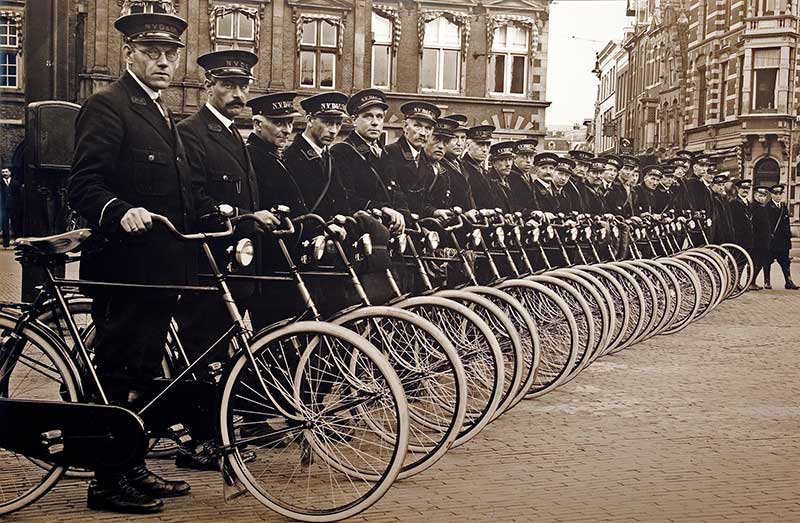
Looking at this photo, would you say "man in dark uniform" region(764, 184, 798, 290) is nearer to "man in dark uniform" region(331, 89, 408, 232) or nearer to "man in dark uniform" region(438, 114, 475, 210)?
"man in dark uniform" region(438, 114, 475, 210)

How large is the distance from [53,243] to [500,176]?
5.90 metres

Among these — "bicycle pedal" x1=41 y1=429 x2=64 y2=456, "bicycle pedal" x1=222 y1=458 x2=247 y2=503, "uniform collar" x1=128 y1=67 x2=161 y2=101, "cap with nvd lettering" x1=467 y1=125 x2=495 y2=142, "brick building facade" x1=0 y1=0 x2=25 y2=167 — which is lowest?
"bicycle pedal" x1=222 y1=458 x2=247 y2=503

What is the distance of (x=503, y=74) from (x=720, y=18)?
15.0m

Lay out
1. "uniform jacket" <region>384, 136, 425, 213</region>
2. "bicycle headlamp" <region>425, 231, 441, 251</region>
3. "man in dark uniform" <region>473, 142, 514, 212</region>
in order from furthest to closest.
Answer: "man in dark uniform" <region>473, 142, 514, 212</region> < "uniform jacket" <region>384, 136, 425, 213</region> < "bicycle headlamp" <region>425, 231, 441, 251</region>

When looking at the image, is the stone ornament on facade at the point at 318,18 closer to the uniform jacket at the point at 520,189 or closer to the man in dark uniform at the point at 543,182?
the man in dark uniform at the point at 543,182

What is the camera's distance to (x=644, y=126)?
1786 inches

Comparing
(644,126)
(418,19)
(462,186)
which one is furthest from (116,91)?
(644,126)

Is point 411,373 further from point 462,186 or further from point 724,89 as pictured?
point 724,89

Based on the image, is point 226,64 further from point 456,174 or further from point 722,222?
point 722,222

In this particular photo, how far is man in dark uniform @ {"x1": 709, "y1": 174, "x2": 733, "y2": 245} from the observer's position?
1560 cm

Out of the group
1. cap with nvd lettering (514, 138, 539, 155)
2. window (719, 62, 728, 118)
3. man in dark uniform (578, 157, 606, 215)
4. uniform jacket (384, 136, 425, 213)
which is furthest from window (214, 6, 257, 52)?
window (719, 62, 728, 118)

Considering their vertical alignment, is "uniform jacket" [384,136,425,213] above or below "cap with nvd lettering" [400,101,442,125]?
below

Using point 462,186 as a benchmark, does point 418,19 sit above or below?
above

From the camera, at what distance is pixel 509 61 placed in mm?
29562
